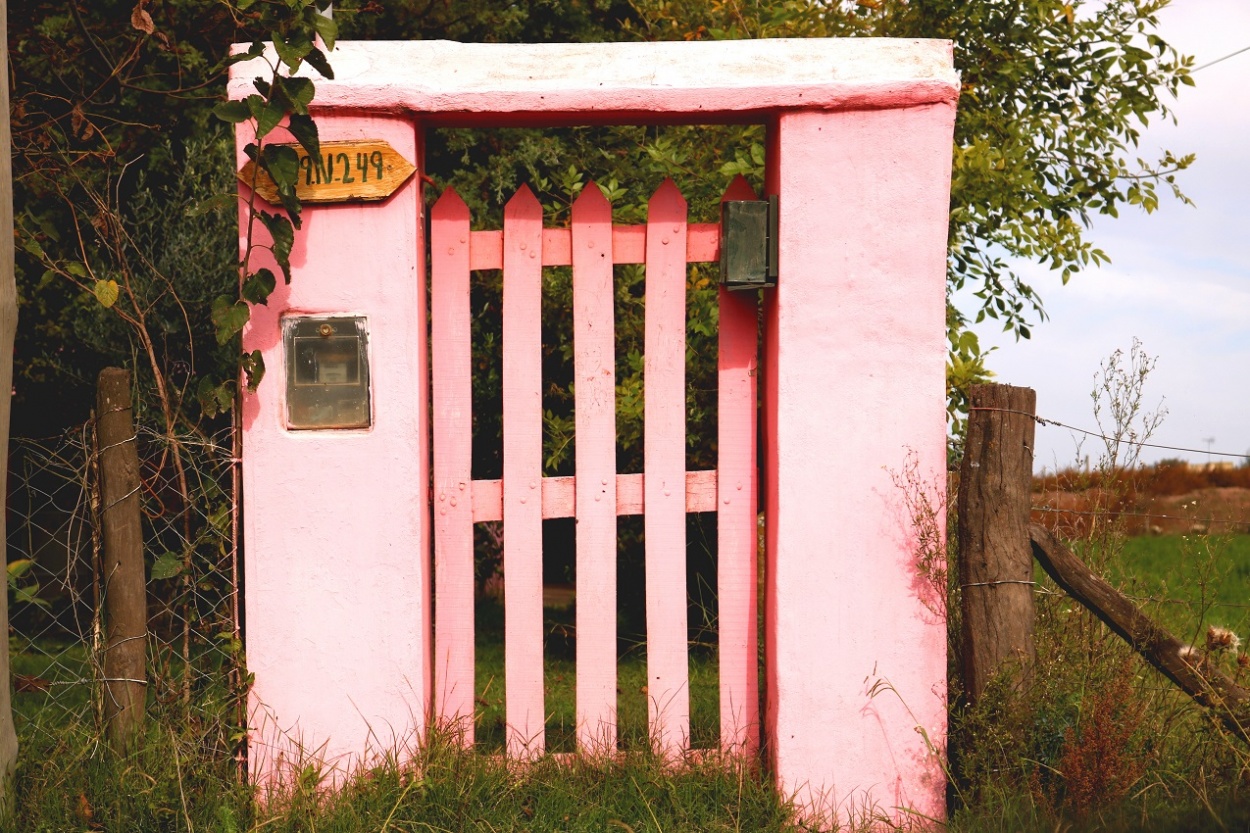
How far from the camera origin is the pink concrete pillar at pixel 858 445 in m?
3.58

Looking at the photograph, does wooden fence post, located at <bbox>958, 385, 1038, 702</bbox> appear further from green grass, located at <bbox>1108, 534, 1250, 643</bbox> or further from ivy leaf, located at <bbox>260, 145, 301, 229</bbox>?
ivy leaf, located at <bbox>260, 145, 301, 229</bbox>

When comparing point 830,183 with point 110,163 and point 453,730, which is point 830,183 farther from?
point 110,163

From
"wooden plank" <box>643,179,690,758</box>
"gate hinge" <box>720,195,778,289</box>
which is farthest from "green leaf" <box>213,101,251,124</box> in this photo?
"gate hinge" <box>720,195,778,289</box>

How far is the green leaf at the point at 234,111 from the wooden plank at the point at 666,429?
1308 millimetres

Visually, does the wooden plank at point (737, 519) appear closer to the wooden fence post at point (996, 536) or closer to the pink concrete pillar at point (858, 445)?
the pink concrete pillar at point (858, 445)

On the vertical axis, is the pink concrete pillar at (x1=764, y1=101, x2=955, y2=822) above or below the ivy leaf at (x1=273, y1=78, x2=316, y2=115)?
below

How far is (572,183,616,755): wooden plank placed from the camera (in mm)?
A: 3746

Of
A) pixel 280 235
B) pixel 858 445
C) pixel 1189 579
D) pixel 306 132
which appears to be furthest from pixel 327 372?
pixel 1189 579

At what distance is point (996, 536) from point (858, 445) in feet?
1.75

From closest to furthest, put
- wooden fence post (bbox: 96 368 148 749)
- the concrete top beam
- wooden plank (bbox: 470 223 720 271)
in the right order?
the concrete top beam, wooden fence post (bbox: 96 368 148 749), wooden plank (bbox: 470 223 720 271)

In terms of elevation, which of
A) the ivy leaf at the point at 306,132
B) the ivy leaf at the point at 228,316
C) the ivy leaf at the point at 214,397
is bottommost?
the ivy leaf at the point at 214,397

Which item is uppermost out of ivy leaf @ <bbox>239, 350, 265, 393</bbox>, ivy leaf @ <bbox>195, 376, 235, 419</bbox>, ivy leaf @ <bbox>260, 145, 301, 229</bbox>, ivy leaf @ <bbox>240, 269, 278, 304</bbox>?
ivy leaf @ <bbox>260, 145, 301, 229</bbox>

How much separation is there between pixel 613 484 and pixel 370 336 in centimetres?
92

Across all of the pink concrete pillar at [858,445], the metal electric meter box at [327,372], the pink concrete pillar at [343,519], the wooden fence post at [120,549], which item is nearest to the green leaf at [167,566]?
the wooden fence post at [120,549]
